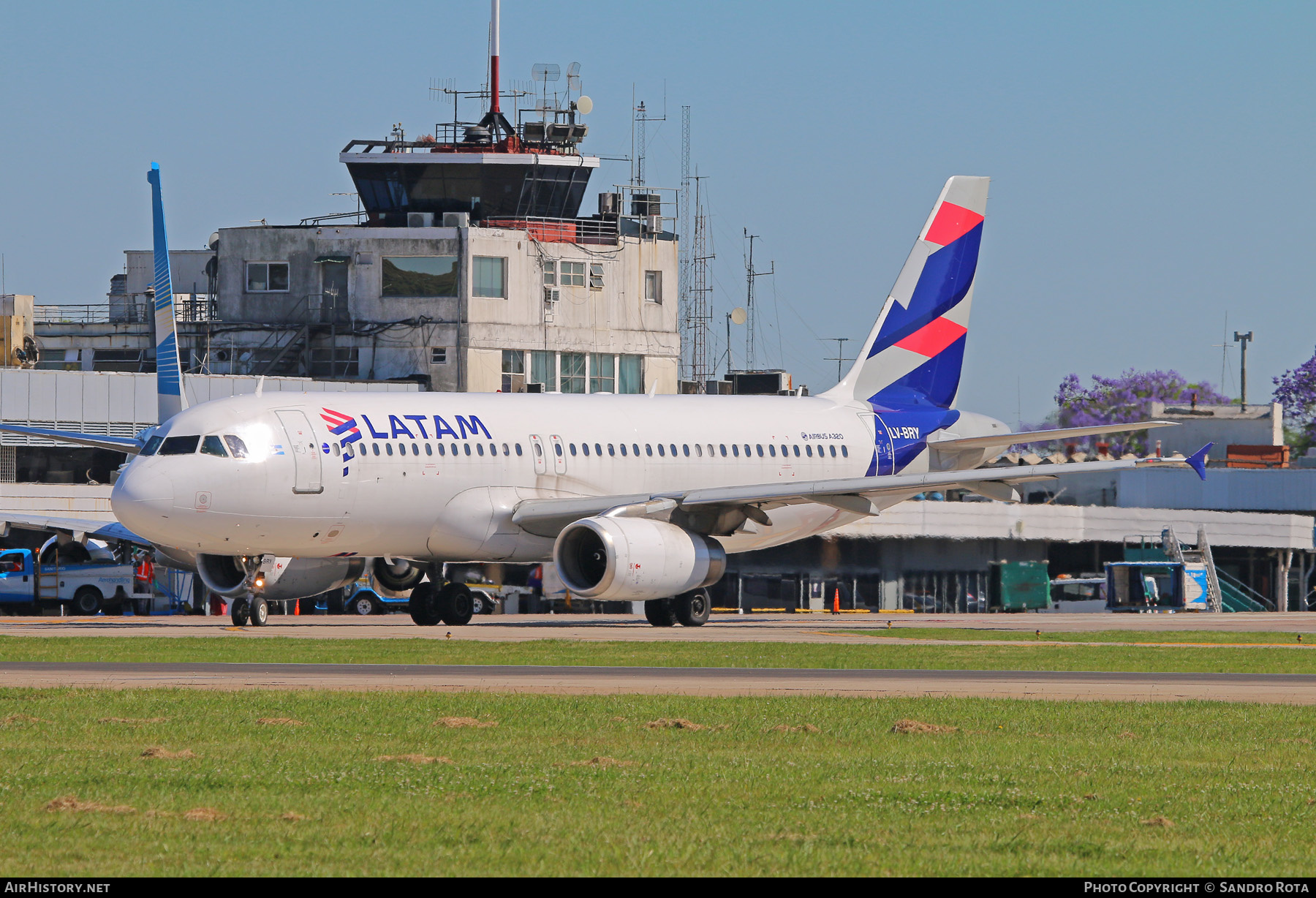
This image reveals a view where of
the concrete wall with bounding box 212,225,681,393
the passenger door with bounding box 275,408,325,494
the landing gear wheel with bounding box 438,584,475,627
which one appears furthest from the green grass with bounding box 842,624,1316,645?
the concrete wall with bounding box 212,225,681,393

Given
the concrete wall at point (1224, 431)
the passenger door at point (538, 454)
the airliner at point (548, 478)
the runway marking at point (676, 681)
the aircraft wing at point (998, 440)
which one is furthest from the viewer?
the concrete wall at point (1224, 431)

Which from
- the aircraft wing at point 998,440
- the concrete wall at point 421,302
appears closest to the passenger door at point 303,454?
the aircraft wing at point 998,440

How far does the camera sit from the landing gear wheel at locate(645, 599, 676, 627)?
39.5 metres

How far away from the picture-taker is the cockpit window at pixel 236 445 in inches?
→ 1359

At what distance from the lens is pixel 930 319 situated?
4750cm

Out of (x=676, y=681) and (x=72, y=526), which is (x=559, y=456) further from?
(x=676, y=681)

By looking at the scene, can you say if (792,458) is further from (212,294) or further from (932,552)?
(212,294)

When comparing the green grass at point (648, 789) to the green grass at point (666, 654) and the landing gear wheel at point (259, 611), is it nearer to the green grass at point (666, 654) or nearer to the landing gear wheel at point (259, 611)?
the green grass at point (666, 654)

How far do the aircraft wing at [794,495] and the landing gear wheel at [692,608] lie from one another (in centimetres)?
220

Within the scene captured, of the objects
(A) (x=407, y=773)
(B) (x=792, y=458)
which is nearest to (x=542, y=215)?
(B) (x=792, y=458)

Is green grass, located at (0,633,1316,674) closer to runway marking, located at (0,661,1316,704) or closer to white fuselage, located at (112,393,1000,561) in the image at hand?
runway marking, located at (0,661,1316,704)

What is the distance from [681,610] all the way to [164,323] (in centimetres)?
2158

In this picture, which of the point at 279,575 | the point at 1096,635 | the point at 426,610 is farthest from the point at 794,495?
the point at 279,575

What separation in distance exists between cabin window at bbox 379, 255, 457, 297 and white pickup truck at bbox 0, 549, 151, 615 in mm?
26769
